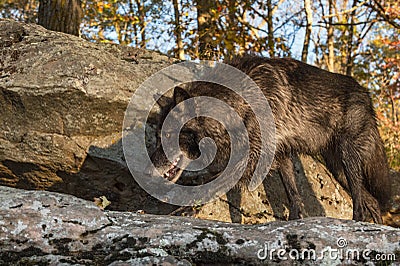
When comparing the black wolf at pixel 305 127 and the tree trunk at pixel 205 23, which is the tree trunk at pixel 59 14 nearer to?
the black wolf at pixel 305 127

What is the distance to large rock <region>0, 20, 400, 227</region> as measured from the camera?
18.2 ft

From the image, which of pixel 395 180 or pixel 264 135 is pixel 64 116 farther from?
pixel 395 180

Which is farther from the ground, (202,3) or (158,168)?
(202,3)

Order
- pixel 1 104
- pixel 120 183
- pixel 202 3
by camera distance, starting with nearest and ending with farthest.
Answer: pixel 1 104, pixel 120 183, pixel 202 3

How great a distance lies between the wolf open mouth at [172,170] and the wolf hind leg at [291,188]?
1.30m

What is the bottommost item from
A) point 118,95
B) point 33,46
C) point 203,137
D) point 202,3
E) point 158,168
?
point 158,168

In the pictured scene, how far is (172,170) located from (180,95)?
2.85ft

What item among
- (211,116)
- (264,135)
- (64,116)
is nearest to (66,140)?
(64,116)

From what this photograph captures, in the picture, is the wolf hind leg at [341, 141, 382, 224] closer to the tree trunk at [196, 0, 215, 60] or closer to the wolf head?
the wolf head

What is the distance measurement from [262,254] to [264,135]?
2932 mm

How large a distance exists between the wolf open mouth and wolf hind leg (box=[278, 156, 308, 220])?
1.30m

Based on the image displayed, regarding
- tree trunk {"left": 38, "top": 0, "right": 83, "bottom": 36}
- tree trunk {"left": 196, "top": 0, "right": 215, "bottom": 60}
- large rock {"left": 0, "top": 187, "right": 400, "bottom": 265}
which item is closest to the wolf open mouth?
large rock {"left": 0, "top": 187, "right": 400, "bottom": 265}

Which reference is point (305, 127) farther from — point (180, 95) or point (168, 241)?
point (168, 241)

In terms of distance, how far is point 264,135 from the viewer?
574 centimetres
